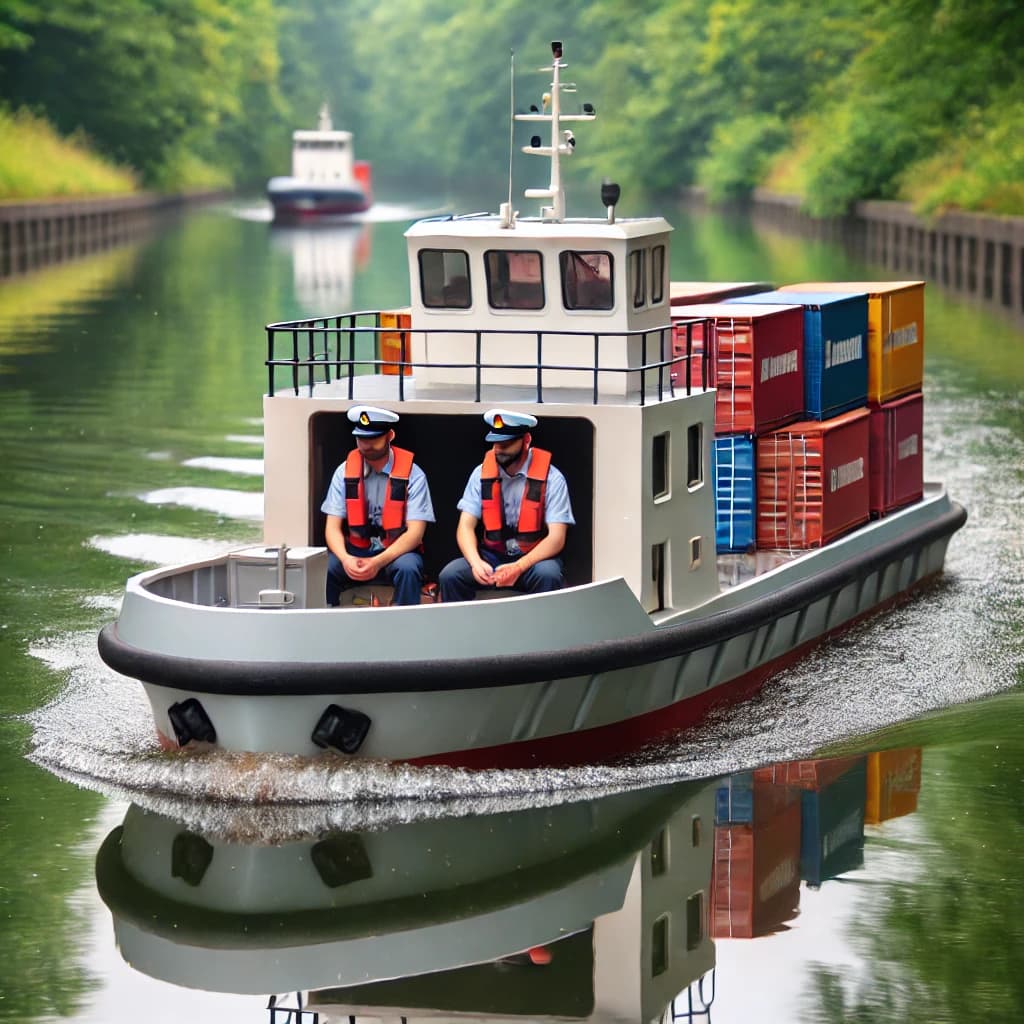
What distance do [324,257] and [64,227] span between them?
749 cm

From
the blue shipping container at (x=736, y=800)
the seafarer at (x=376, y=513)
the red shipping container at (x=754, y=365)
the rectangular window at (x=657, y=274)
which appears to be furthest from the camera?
the red shipping container at (x=754, y=365)

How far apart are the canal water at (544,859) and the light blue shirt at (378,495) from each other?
1682 millimetres

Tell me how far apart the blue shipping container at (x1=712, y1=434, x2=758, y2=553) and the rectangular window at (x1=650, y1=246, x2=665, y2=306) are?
5.87 ft

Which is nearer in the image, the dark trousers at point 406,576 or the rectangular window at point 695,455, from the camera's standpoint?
the dark trousers at point 406,576

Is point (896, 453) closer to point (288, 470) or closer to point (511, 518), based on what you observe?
point (511, 518)

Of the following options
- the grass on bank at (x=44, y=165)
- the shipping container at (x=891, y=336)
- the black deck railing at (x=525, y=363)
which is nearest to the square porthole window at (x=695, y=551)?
the black deck railing at (x=525, y=363)

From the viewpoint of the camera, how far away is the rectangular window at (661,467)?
12.3 m

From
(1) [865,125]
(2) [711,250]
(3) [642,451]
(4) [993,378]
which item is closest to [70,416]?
(4) [993,378]

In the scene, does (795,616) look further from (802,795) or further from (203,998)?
(203,998)

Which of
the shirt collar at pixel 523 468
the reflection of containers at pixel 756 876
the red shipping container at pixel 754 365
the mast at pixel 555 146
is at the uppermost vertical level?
the mast at pixel 555 146

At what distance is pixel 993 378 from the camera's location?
29.8 m

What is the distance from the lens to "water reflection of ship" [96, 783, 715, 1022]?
888cm

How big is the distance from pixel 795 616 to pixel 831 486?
1314 millimetres

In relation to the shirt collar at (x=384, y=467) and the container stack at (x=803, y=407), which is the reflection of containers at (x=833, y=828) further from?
the shirt collar at (x=384, y=467)
